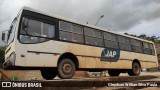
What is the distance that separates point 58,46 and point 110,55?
14.2 feet

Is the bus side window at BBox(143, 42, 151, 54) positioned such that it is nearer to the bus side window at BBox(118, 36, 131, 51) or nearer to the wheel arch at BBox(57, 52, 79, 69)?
the bus side window at BBox(118, 36, 131, 51)

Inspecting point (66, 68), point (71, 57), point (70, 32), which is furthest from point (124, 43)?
point (66, 68)

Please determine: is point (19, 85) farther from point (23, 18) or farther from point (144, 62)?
point (144, 62)

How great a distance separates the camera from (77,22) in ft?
41.8

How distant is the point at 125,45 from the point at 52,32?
6.89 m

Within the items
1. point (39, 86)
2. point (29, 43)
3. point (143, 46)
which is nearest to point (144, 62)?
point (143, 46)

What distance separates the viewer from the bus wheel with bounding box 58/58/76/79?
1115cm

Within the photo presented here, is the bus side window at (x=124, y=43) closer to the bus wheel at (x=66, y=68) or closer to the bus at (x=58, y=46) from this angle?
the bus at (x=58, y=46)

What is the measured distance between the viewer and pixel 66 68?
11.4 metres

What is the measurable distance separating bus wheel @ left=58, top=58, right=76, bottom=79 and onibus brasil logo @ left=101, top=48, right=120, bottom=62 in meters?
2.77

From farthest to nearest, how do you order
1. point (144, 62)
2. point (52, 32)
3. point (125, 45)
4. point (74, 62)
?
point (144, 62) < point (125, 45) < point (74, 62) < point (52, 32)

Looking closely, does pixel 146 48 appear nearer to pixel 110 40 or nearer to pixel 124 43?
pixel 124 43

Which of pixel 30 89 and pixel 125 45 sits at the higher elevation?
pixel 125 45

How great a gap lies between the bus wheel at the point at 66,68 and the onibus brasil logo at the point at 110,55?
2.77 metres
